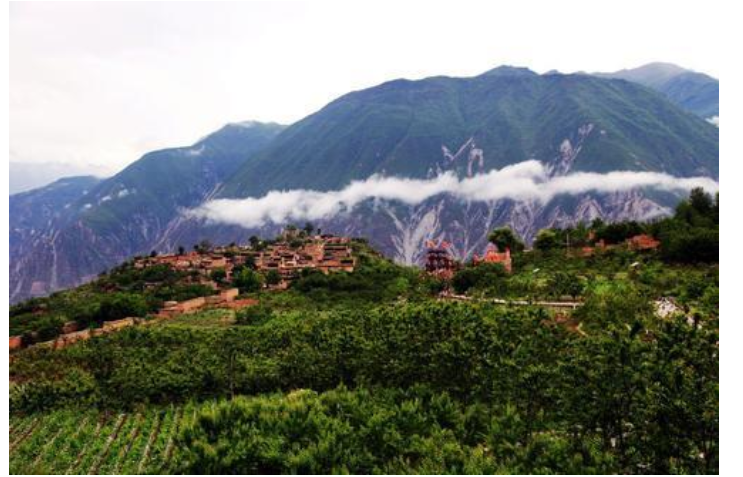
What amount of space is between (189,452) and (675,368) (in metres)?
11.1

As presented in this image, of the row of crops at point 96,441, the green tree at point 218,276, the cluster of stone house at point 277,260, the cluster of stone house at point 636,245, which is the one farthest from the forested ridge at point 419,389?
the cluster of stone house at point 277,260

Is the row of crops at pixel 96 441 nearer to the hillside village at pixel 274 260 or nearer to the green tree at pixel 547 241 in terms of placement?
the hillside village at pixel 274 260

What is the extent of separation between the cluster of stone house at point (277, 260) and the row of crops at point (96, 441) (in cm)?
2592

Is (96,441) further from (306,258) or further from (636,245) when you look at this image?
(306,258)

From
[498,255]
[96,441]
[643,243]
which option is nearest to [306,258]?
[498,255]

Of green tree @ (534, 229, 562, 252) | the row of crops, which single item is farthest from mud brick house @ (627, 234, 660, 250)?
the row of crops

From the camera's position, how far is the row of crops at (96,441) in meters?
18.7

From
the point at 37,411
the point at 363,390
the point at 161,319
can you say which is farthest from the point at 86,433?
the point at 161,319

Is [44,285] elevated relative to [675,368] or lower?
lower

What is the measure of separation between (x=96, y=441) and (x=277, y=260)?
39.2 meters

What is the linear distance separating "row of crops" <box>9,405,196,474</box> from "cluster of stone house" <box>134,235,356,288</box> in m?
25.9

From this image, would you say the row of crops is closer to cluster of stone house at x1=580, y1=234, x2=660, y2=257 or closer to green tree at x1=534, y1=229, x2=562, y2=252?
cluster of stone house at x1=580, y1=234, x2=660, y2=257

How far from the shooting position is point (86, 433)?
21.5 m

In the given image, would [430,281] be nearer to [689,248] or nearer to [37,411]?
[689,248]
